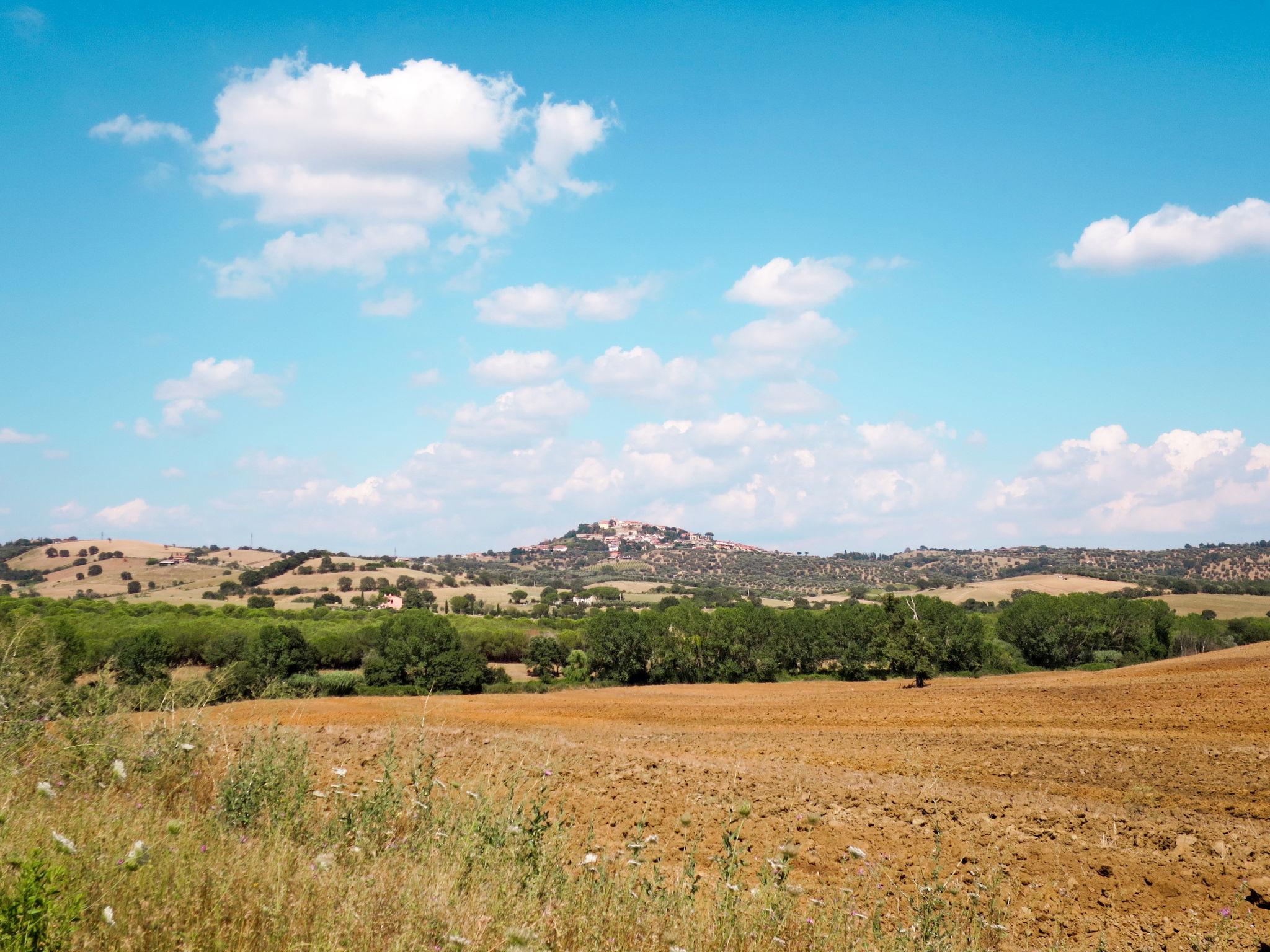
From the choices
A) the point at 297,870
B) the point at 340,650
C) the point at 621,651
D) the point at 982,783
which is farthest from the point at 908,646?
the point at 297,870

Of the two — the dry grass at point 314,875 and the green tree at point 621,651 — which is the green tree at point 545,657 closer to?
the green tree at point 621,651

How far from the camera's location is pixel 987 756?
73.4 ft

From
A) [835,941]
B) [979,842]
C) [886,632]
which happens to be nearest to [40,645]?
[835,941]

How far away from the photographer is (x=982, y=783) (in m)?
18.7

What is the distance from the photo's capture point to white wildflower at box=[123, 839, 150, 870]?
3.66m

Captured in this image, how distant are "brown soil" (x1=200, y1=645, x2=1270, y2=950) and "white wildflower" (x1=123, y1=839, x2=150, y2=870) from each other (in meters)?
4.04

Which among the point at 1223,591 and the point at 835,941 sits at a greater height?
the point at 835,941

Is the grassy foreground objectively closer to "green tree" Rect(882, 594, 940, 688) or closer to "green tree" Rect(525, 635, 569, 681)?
"green tree" Rect(882, 594, 940, 688)

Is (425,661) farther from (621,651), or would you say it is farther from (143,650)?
(143,650)

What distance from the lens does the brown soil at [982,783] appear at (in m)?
10.4

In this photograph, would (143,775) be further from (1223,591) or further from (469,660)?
(1223,591)

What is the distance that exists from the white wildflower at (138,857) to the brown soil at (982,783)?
404 cm

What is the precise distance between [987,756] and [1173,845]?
1103cm

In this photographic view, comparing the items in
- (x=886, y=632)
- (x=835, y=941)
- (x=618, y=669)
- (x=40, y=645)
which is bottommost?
(x=618, y=669)
